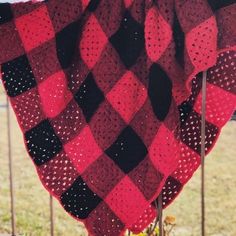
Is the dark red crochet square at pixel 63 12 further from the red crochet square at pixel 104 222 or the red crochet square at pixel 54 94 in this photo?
the red crochet square at pixel 104 222

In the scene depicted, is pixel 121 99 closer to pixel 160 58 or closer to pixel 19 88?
pixel 160 58

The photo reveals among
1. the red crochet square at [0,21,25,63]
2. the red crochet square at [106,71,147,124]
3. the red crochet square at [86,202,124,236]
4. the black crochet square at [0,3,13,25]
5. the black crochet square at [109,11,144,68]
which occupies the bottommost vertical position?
the red crochet square at [86,202,124,236]

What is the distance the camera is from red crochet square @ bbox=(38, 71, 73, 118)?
4.29 ft

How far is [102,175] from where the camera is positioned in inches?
51.5

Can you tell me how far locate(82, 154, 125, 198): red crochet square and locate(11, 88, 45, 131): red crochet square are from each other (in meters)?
0.21

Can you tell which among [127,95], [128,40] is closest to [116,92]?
[127,95]

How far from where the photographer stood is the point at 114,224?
1.33 m

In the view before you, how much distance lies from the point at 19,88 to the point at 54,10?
253 millimetres

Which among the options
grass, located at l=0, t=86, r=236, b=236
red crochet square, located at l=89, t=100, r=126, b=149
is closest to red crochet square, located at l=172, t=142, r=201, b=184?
red crochet square, located at l=89, t=100, r=126, b=149

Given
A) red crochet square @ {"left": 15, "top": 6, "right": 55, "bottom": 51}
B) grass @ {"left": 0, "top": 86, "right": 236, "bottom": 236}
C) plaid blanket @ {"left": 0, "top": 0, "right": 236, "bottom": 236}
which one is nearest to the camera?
plaid blanket @ {"left": 0, "top": 0, "right": 236, "bottom": 236}

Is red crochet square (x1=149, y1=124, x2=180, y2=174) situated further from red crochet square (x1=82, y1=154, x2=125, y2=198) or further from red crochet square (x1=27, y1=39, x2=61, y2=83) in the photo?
red crochet square (x1=27, y1=39, x2=61, y2=83)

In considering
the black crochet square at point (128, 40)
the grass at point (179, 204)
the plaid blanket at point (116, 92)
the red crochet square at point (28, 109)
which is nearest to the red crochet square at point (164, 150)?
the plaid blanket at point (116, 92)

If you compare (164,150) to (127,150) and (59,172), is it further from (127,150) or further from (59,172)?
(59,172)

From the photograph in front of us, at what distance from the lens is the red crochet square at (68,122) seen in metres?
1.32
